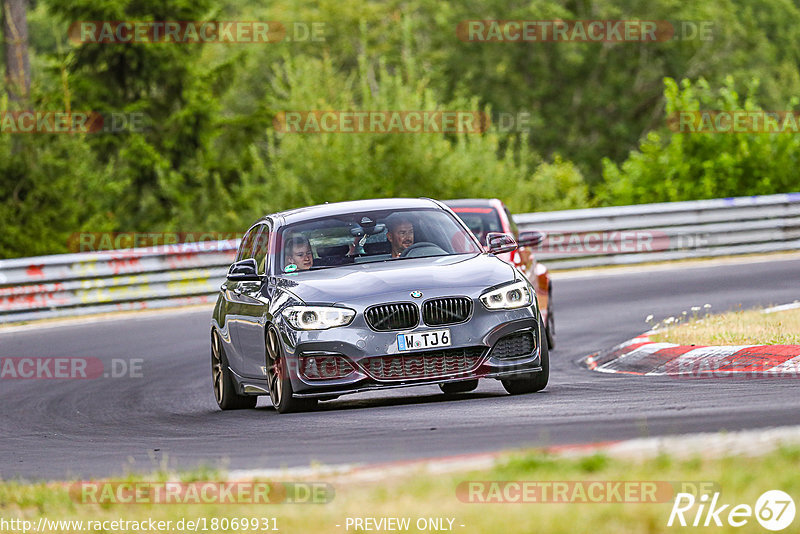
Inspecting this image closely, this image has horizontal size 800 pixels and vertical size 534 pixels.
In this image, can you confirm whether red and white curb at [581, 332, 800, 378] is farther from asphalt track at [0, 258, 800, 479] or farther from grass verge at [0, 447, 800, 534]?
grass verge at [0, 447, 800, 534]

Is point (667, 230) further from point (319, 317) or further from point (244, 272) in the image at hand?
point (319, 317)

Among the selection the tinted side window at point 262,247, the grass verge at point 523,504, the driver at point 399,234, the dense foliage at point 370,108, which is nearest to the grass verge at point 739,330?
the driver at point 399,234

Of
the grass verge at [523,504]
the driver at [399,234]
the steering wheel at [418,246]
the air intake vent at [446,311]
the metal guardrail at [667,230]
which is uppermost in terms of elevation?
the driver at [399,234]

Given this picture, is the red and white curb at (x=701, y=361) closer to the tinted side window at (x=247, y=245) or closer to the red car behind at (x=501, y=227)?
the red car behind at (x=501, y=227)

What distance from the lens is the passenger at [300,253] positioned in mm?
11242

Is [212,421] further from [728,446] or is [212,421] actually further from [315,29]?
[315,29]

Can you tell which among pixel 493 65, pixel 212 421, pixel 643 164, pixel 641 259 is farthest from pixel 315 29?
pixel 212 421

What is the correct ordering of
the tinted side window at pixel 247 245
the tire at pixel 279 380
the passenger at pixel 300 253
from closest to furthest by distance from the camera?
1. the tire at pixel 279 380
2. the passenger at pixel 300 253
3. the tinted side window at pixel 247 245

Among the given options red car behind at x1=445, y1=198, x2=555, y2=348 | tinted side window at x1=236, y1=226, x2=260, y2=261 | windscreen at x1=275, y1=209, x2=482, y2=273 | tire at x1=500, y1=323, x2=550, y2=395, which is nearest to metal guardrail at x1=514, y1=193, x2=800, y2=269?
red car behind at x1=445, y1=198, x2=555, y2=348

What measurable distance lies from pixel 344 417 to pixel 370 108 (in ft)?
69.3

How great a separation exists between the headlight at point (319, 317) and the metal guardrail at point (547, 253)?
13.7 meters

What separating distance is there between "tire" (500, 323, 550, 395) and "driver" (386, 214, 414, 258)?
1286mm

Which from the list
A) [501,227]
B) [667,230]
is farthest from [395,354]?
[667,230]

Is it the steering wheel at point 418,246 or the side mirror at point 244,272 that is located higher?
the steering wheel at point 418,246
